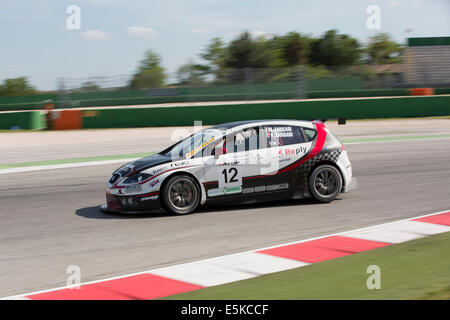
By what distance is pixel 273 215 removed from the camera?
8.76 m

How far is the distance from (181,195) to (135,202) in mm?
682

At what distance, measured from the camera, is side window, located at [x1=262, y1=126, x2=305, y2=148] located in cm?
928

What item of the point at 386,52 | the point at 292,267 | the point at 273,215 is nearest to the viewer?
the point at 292,267

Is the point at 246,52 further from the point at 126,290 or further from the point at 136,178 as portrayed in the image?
the point at 126,290

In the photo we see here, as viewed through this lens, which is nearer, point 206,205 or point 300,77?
point 206,205

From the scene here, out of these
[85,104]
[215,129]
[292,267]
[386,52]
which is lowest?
[292,267]

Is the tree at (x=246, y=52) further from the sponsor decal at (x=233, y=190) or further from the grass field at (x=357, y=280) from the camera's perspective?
the grass field at (x=357, y=280)

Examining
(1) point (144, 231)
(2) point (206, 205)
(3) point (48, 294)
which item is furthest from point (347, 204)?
(3) point (48, 294)

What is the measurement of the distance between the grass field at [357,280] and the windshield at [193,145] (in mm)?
3297

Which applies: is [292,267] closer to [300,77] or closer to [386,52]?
[300,77]

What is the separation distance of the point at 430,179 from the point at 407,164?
85.7 inches

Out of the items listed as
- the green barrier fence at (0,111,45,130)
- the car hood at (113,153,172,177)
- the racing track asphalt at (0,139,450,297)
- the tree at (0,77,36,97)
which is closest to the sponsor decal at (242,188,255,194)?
the racing track asphalt at (0,139,450,297)
